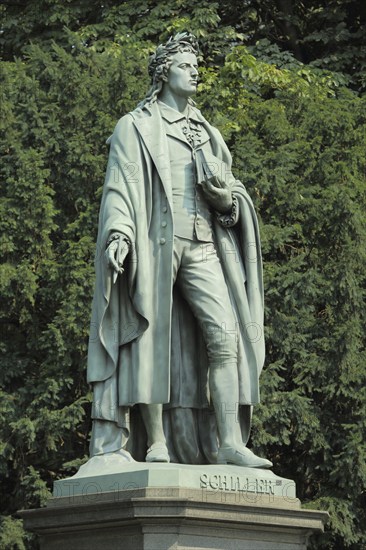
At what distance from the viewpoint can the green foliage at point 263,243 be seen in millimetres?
21359

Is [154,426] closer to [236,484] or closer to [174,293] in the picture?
[236,484]

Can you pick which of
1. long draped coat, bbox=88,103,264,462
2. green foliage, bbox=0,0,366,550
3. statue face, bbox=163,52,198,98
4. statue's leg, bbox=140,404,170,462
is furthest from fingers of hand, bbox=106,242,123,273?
green foliage, bbox=0,0,366,550

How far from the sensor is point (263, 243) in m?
22.0

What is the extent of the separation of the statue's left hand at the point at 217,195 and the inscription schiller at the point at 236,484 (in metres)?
2.14

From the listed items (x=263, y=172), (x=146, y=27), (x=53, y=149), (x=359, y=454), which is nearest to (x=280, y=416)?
(x=359, y=454)

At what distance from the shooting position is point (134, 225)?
1119 centimetres

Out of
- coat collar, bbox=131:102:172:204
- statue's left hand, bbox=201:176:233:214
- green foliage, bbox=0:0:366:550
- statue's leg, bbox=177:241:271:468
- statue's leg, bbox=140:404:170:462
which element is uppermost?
green foliage, bbox=0:0:366:550

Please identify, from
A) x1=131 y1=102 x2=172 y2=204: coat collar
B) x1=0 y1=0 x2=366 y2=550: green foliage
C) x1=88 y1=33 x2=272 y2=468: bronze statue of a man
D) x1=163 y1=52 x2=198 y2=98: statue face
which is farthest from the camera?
x1=0 y1=0 x2=366 y2=550: green foliage

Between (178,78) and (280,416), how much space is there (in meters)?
10.4

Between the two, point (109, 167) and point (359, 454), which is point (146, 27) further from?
point (109, 167)

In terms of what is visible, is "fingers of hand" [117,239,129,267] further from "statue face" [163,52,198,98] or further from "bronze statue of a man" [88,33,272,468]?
"statue face" [163,52,198,98]

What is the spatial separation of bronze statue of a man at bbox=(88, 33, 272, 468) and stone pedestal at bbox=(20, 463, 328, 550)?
0.33 meters

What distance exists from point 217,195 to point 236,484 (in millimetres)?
2235

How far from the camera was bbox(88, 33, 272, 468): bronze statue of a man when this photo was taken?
432 inches
